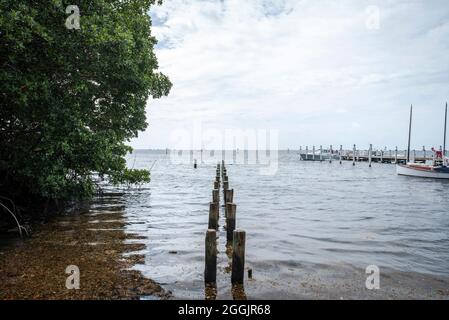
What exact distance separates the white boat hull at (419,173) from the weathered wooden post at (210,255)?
41286 millimetres

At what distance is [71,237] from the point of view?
11.7 metres

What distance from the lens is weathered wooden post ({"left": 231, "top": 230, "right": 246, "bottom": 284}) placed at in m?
7.67

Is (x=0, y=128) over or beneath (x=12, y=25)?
beneath

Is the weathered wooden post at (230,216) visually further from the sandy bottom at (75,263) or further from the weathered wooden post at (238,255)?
the weathered wooden post at (238,255)

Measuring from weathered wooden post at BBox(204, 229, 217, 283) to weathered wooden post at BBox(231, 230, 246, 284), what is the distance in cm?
41

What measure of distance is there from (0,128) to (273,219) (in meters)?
11.8

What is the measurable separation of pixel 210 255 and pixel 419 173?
43.2 meters

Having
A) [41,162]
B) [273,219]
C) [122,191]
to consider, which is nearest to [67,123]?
[41,162]

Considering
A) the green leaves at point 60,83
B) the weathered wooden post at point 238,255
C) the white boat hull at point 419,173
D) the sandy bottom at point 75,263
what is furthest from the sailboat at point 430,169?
the weathered wooden post at point 238,255

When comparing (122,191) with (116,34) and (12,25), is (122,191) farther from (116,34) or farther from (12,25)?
(12,25)

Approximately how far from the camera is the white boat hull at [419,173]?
41.0 m

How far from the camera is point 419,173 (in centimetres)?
4362

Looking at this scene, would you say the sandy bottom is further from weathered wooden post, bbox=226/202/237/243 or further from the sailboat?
the sailboat

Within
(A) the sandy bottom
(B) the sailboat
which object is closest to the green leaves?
(A) the sandy bottom
